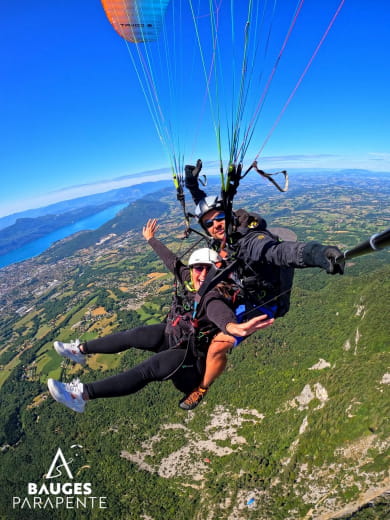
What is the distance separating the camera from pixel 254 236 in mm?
2969

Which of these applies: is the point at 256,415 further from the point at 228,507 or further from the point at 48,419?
the point at 48,419

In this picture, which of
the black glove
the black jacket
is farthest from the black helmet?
the black glove

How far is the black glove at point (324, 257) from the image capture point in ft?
6.14

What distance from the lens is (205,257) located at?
12.7 feet

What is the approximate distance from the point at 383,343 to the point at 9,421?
176 ft

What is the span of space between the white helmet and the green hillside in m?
22.5

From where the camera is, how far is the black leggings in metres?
3.67

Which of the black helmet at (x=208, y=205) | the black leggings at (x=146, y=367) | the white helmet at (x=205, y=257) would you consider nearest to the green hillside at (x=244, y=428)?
the black leggings at (x=146, y=367)

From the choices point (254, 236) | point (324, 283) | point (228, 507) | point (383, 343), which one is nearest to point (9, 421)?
point (228, 507)

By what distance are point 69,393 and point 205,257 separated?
2380mm

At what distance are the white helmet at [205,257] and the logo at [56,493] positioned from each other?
40252 millimetres

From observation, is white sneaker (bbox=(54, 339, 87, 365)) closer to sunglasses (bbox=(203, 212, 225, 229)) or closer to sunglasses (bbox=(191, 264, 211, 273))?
sunglasses (bbox=(191, 264, 211, 273))

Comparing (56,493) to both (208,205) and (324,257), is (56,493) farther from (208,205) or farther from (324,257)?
(324,257)

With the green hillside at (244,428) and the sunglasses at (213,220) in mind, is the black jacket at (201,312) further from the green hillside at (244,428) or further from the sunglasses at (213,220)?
the green hillside at (244,428)
